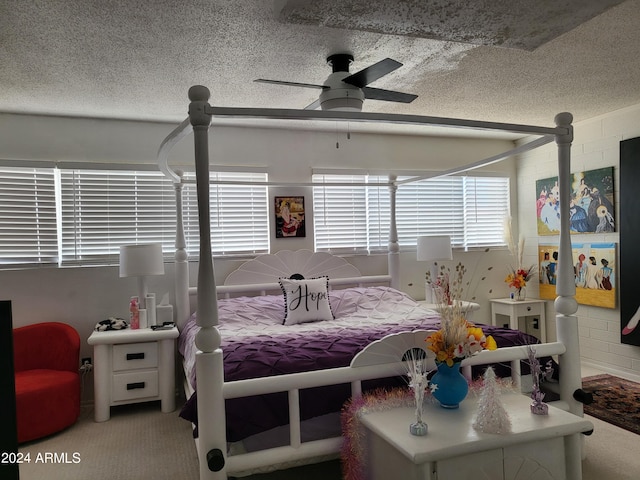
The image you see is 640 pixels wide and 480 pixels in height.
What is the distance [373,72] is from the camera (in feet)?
7.55

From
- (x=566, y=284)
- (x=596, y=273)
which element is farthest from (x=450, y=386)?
(x=596, y=273)

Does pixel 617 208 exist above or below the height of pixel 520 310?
above

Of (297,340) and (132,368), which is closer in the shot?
(297,340)

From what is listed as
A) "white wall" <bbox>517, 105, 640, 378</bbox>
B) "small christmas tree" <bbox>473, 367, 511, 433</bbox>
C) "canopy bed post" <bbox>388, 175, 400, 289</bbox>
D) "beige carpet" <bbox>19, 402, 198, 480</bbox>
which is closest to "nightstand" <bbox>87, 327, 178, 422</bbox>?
"beige carpet" <bbox>19, 402, 198, 480</bbox>

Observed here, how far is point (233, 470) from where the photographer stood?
1.89 meters

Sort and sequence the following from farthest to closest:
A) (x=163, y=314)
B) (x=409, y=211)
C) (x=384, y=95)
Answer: (x=409, y=211) → (x=163, y=314) → (x=384, y=95)

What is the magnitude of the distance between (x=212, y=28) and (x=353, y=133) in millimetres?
2591

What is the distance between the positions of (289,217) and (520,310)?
2588mm

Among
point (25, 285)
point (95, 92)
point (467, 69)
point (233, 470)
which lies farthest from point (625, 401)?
point (25, 285)

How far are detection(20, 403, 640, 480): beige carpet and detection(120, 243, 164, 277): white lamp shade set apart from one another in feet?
3.59

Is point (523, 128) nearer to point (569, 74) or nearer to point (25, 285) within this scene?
point (569, 74)

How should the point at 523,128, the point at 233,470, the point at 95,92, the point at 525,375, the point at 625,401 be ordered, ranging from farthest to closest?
1. the point at 625,401
2. the point at 95,92
3. the point at 525,375
4. the point at 523,128
5. the point at 233,470

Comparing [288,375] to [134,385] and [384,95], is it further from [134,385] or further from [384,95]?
[134,385]

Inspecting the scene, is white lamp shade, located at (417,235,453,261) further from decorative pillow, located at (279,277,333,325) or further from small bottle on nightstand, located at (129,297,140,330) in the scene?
small bottle on nightstand, located at (129,297,140,330)
